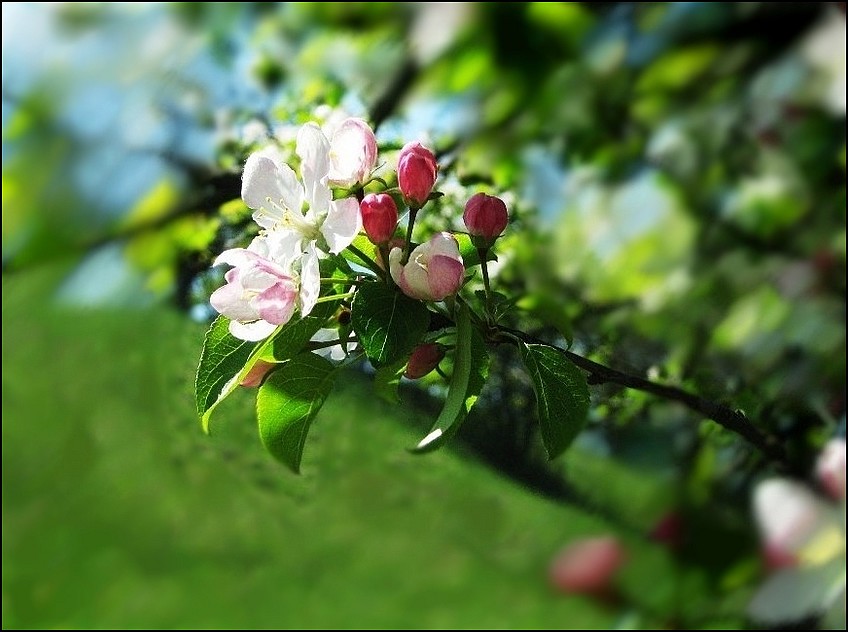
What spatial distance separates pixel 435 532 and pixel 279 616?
268 mm

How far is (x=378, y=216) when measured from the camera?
1.01 feet

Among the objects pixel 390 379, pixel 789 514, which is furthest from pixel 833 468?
pixel 390 379

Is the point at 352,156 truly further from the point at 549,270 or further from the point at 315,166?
the point at 549,270

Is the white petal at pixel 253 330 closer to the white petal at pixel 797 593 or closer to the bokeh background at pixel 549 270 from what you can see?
the bokeh background at pixel 549 270

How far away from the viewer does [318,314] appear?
1.07 feet

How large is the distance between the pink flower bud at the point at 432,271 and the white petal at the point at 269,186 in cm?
6

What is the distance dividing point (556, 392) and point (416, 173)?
0.33 ft

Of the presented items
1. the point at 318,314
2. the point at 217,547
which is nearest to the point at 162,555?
the point at 217,547

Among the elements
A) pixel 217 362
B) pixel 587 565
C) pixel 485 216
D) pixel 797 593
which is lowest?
pixel 217 362

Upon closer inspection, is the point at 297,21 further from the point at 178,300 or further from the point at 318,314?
the point at 318,314

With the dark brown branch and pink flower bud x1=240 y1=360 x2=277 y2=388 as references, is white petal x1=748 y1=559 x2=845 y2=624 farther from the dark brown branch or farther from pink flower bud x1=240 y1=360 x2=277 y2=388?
pink flower bud x1=240 y1=360 x2=277 y2=388

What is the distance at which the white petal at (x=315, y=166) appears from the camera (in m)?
0.32

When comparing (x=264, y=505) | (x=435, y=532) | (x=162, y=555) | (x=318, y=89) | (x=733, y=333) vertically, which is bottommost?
(x=162, y=555)

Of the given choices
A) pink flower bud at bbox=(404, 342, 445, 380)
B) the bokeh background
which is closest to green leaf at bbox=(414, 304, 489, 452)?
pink flower bud at bbox=(404, 342, 445, 380)
